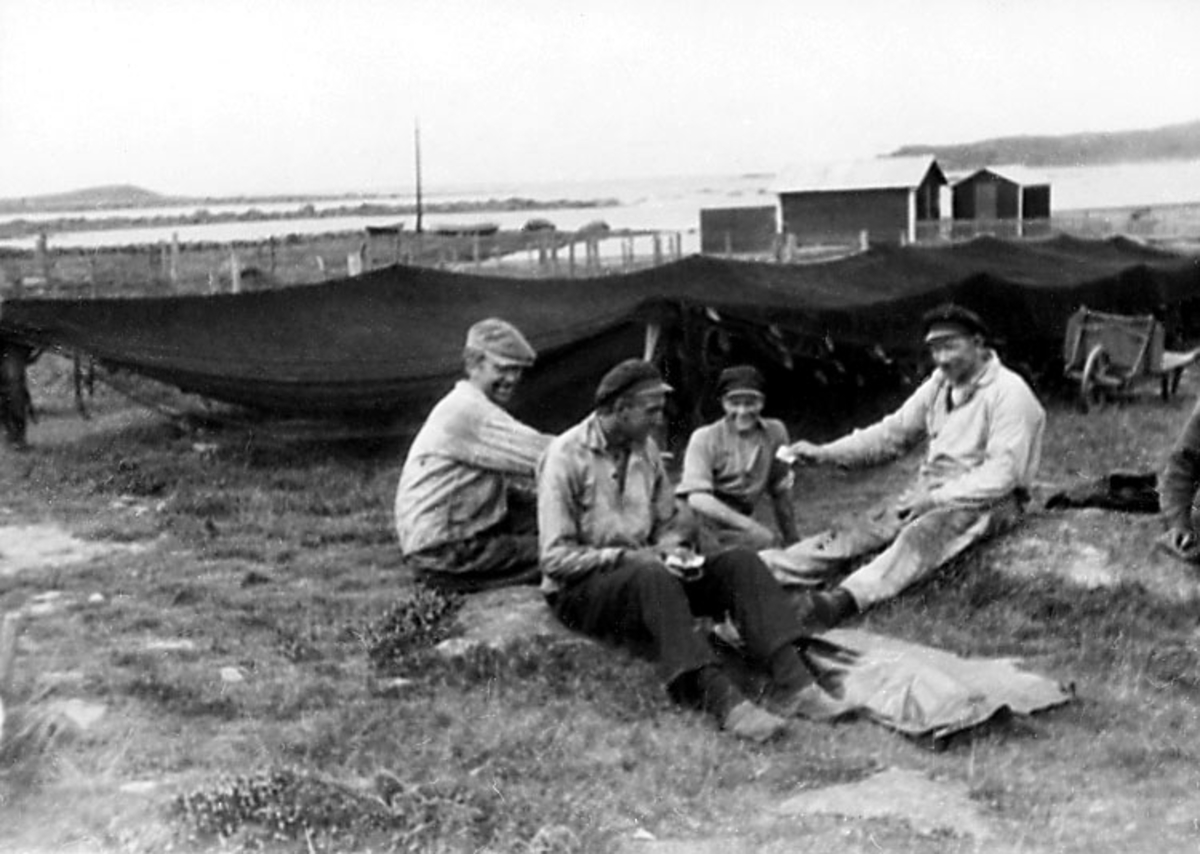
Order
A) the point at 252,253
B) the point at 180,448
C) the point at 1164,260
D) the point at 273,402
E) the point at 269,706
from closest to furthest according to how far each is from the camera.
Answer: the point at 269,706
the point at 273,402
the point at 180,448
the point at 1164,260
the point at 252,253

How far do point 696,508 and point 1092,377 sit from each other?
6.69 m

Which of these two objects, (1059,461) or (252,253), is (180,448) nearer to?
(1059,461)

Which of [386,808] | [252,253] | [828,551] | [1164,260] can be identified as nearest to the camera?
[386,808]

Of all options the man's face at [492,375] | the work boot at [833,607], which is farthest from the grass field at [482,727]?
the man's face at [492,375]

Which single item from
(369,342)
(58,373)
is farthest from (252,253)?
(369,342)

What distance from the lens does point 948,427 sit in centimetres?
582

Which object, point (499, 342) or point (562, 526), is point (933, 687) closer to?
point (562, 526)

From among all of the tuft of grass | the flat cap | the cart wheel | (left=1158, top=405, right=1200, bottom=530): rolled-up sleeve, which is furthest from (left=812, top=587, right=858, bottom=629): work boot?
the cart wheel

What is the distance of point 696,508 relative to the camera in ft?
20.1

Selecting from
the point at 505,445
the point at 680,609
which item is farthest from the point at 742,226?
the point at 680,609

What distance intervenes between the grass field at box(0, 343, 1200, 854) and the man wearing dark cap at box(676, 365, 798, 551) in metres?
1.03

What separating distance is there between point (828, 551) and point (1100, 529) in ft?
3.69

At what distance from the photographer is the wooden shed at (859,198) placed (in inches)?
1372

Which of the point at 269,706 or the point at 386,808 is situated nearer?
the point at 386,808
